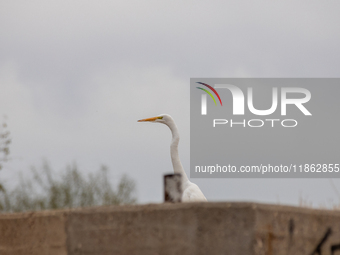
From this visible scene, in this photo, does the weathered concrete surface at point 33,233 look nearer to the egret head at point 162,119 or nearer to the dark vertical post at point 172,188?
the dark vertical post at point 172,188

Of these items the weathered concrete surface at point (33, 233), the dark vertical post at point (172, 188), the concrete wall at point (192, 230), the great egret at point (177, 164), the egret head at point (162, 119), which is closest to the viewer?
the concrete wall at point (192, 230)

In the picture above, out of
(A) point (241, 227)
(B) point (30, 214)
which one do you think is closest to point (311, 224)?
(A) point (241, 227)

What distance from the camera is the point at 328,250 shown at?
3.85 m

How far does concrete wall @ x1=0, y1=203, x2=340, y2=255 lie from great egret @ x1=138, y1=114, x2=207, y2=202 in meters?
3.33

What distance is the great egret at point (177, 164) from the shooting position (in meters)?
7.36

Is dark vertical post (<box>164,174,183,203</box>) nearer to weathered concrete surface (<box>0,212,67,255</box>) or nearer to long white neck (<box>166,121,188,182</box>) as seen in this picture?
weathered concrete surface (<box>0,212,67,255</box>)

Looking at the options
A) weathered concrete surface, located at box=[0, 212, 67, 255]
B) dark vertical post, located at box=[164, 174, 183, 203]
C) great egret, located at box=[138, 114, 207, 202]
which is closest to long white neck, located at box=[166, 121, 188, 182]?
great egret, located at box=[138, 114, 207, 202]

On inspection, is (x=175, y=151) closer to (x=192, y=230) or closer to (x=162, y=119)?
(x=162, y=119)

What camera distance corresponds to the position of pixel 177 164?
8.98 m

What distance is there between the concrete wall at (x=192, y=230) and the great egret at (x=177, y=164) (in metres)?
3.33

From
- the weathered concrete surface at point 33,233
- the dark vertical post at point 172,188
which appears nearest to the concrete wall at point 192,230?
the weathered concrete surface at point 33,233

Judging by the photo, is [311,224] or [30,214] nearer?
[311,224]

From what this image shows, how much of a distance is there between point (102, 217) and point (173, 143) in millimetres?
5349

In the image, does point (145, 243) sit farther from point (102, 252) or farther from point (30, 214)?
point (30, 214)
